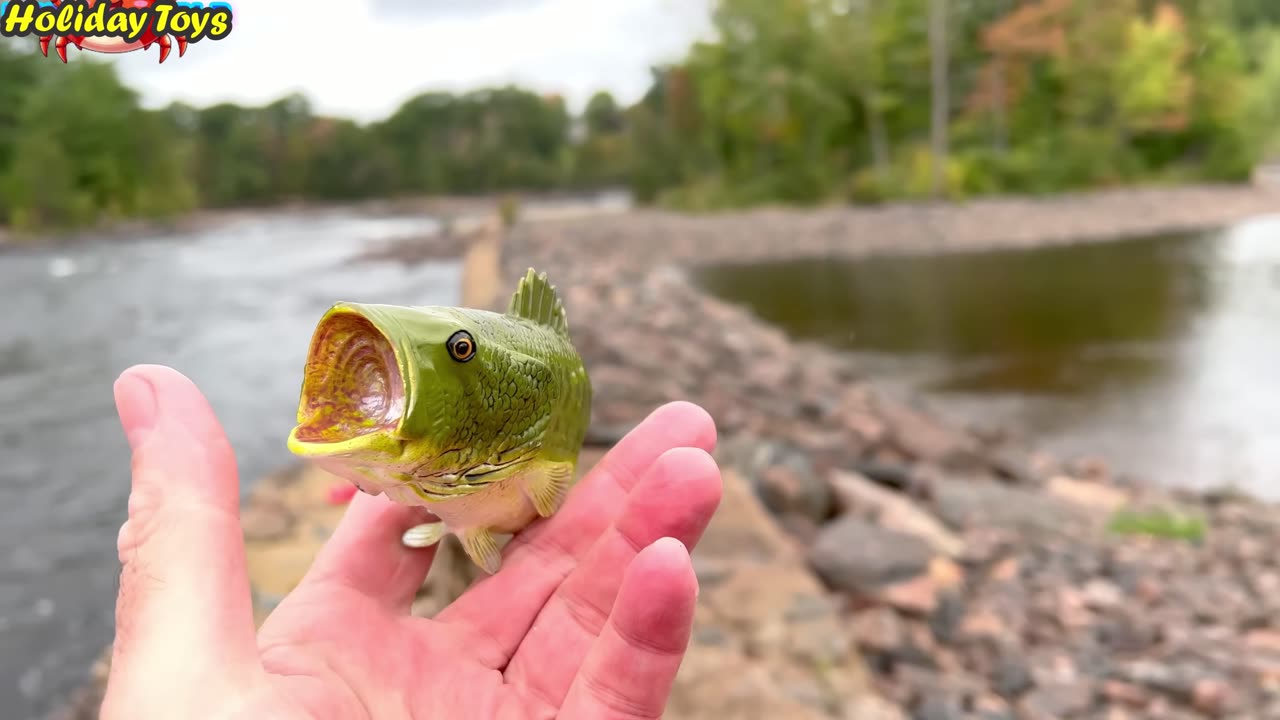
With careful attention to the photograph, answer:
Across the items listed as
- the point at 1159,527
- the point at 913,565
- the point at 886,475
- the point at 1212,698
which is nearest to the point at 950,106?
the point at 886,475

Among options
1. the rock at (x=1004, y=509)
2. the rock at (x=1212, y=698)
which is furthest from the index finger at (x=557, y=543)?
the rock at (x=1004, y=509)

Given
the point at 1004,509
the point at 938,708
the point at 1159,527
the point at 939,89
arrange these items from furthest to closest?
the point at 939,89
the point at 1004,509
the point at 1159,527
the point at 938,708

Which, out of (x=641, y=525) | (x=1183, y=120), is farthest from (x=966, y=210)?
(x=641, y=525)

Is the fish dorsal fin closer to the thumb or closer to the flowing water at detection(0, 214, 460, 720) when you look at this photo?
the thumb

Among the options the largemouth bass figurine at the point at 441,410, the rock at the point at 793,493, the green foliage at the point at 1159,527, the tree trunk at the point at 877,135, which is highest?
the tree trunk at the point at 877,135

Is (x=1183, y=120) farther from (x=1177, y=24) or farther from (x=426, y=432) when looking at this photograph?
(x=426, y=432)

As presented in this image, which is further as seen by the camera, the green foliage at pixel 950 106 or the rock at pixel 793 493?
the green foliage at pixel 950 106

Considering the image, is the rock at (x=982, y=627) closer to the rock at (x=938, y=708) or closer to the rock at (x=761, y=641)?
the rock at (x=938, y=708)

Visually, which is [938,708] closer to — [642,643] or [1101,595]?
[1101,595]
